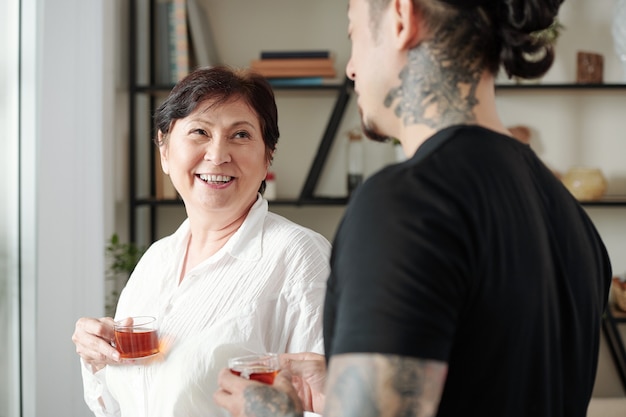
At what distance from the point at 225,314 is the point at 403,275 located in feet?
3.00

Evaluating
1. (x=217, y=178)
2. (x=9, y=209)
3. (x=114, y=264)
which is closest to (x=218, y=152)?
(x=217, y=178)

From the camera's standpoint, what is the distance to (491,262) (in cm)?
82

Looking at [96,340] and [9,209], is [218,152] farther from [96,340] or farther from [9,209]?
[9,209]

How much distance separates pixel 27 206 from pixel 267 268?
1.51 meters

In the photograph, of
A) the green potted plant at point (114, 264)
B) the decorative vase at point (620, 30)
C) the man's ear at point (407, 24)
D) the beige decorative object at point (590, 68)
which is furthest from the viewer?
the beige decorative object at point (590, 68)

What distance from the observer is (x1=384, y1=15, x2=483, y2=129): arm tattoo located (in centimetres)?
92

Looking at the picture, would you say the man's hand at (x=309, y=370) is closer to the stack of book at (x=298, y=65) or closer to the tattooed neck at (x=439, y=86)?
the tattooed neck at (x=439, y=86)

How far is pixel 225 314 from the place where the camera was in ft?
5.31

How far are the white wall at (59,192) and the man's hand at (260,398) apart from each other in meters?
1.99

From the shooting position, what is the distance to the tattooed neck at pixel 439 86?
919mm

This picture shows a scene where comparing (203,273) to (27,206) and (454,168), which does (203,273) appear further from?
(27,206)

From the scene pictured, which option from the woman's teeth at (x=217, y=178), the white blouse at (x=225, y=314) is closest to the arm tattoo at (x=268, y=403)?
the white blouse at (x=225, y=314)

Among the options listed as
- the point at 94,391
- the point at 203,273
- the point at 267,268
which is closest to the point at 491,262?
the point at 267,268

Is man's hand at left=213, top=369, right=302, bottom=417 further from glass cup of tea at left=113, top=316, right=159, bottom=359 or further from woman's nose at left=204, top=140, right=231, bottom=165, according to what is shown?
woman's nose at left=204, top=140, right=231, bottom=165
